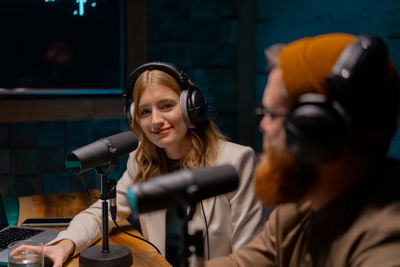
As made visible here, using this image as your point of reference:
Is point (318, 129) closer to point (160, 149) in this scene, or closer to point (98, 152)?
point (98, 152)

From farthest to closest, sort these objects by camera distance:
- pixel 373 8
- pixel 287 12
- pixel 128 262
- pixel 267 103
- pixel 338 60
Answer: pixel 287 12
pixel 373 8
pixel 128 262
pixel 267 103
pixel 338 60

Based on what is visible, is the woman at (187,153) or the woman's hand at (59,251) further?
the woman at (187,153)

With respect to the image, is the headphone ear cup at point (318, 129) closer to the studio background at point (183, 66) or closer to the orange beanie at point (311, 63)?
the orange beanie at point (311, 63)

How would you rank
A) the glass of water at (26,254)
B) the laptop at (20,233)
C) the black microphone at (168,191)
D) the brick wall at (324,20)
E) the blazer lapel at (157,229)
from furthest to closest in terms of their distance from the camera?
the brick wall at (324,20) → the blazer lapel at (157,229) → the laptop at (20,233) → the glass of water at (26,254) → the black microphone at (168,191)

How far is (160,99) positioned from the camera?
1595 mm

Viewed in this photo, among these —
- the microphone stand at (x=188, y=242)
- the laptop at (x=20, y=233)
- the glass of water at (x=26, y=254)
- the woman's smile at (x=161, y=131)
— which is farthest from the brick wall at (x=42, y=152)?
the microphone stand at (x=188, y=242)

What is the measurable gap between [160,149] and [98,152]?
1.89ft

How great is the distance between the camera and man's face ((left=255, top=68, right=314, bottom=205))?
2.58 feet

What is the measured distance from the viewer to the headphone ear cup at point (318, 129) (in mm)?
704

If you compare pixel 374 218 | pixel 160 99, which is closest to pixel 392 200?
pixel 374 218

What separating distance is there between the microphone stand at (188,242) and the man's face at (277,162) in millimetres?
164

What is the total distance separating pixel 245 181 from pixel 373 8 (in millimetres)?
1013

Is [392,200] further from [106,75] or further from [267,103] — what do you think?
[106,75]

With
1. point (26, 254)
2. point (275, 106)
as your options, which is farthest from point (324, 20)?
point (26, 254)
